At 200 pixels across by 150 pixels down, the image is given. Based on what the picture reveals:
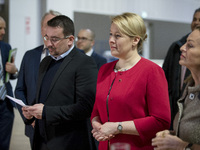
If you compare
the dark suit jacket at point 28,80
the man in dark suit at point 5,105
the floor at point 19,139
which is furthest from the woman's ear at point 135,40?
the floor at point 19,139

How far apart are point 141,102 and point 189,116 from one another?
0.33 metres

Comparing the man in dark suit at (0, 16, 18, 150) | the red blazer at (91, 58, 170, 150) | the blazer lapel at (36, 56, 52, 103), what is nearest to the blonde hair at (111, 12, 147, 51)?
the red blazer at (91, 58, 170, 150)

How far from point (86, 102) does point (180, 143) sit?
0.87m

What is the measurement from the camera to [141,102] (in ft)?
5.93

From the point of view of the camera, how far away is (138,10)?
9.62m

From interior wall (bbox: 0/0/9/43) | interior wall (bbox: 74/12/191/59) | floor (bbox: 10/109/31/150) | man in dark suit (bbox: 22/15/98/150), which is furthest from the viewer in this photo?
interior wall (bbox: 74/12/191/59)

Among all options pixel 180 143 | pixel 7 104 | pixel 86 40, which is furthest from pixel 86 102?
pixel 86 40

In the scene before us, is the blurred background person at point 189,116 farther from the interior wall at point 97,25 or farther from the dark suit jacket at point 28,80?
the interior wall at point 97,25

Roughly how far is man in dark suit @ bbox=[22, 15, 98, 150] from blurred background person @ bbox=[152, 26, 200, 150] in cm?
78

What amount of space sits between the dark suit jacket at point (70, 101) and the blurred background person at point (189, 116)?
2.49ft

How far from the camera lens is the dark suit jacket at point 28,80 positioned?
9.07 feet

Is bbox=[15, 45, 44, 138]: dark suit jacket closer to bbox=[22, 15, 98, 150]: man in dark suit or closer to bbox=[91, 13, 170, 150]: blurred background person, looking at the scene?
bbox=[22, 15, 98, 150]: man in dark suit

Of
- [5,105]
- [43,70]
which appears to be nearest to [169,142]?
[43,70]

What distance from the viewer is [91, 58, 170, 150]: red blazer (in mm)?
1771
